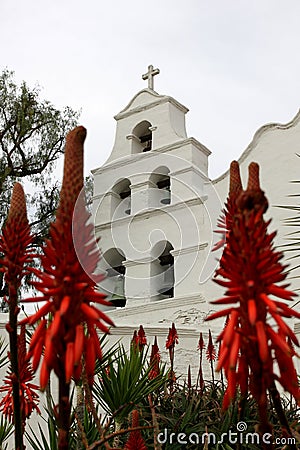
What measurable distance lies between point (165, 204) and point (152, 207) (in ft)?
1.10

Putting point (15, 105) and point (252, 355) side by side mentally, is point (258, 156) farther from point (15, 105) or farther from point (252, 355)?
point (252, 355)

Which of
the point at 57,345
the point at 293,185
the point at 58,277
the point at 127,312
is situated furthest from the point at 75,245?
the point at 127,312

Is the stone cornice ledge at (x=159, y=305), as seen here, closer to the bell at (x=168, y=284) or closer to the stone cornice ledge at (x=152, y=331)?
the bell at (x=168, y=284)

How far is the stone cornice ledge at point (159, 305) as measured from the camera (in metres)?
12.0

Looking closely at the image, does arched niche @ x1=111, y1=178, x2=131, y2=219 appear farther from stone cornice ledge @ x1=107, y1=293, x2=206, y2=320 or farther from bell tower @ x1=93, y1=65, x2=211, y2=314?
stone cornice ledge @ x1=107, y1=293, x2=206, y2=320

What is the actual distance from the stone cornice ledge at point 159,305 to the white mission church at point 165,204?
21 mm

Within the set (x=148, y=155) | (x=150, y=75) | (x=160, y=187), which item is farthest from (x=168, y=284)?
(x=150, y=75)

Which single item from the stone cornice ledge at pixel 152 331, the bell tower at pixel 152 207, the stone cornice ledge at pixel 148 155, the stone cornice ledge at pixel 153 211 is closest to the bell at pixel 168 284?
the bell tower at pixel 152 207

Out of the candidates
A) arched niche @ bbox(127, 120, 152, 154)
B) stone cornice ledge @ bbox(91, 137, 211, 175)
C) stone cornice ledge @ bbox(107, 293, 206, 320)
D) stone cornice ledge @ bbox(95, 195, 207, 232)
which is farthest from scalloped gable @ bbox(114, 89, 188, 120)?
stone cornice ledge @ bbox(107, 293, 206, 320)

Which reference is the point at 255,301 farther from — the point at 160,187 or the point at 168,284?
the point at 160,187

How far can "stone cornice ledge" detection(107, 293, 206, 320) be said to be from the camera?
12.0m

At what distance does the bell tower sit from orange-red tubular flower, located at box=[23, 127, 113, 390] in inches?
435

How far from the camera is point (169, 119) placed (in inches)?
574

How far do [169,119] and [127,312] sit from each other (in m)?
5.13
